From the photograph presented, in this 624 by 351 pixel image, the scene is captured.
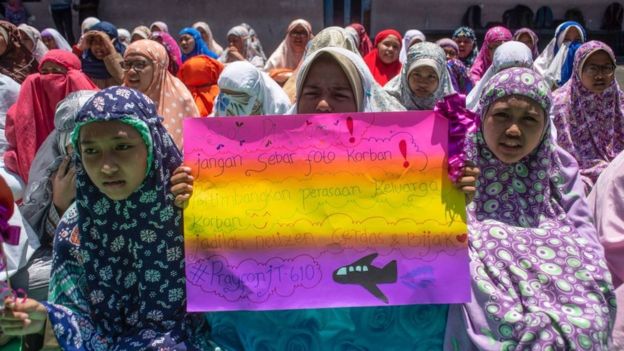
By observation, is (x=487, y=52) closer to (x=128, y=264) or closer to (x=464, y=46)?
(x=464, y=46)

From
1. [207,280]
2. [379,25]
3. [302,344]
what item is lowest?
[302,344]

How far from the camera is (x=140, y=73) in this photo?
15.1 ft

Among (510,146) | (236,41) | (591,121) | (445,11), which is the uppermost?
(445,11)

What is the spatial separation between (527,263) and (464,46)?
696 cm

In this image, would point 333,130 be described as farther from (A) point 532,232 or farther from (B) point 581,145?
(B) point 581,145

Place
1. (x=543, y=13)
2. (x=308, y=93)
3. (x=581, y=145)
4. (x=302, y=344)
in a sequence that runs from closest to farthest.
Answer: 1. (x=302, y=344)
2. (x=308, y=93)
3. (x=581, y=145)
4. (x=543, y=13)

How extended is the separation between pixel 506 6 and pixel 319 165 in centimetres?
1499

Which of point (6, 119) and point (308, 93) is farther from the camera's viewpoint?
point (6, 119)

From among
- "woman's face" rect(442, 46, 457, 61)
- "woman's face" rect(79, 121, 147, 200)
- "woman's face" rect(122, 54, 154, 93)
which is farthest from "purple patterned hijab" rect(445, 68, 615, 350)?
"woman's face" rect(442, 46, 457, 61)

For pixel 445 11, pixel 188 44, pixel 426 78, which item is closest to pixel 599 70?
→ pixel 426 78

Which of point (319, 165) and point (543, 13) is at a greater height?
point (543, 13)

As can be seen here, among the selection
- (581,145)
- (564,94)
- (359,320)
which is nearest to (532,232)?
(359,320)

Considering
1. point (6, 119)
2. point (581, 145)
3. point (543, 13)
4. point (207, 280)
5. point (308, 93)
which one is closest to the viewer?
point (207, 280)

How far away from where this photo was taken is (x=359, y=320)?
80.3 inches
